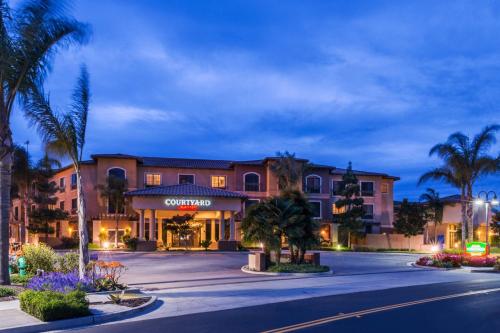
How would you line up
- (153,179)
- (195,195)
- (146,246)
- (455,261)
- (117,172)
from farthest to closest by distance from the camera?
(153,179) → (117,172) → (195,195) → (146,246) → (455,261)

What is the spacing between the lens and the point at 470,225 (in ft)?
131

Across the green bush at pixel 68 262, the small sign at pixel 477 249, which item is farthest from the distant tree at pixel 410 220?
the green bush at pixel 68 262

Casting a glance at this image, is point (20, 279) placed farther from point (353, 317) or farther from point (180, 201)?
point (180, 201)

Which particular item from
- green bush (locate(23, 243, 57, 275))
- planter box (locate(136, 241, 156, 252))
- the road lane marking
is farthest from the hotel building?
the road lane marking

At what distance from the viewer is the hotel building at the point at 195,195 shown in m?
44.8

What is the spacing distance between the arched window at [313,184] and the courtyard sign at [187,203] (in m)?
16.3

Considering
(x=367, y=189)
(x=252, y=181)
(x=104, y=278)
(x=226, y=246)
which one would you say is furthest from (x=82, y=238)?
(x=367, y=189)

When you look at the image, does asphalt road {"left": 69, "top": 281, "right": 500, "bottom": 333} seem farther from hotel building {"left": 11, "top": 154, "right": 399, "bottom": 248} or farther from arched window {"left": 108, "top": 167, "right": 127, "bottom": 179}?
arched window {"left": 108, "top": 167, "right": 127, "bottom": 179}

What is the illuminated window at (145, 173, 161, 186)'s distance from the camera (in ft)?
174

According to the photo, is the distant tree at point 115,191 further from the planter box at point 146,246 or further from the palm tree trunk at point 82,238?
the palm tree trunk at point 82,238

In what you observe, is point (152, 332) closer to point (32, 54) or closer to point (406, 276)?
point (32, 54)

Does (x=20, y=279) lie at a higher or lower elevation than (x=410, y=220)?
higher

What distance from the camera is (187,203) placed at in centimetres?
4403

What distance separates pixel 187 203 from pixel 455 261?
23099mm
